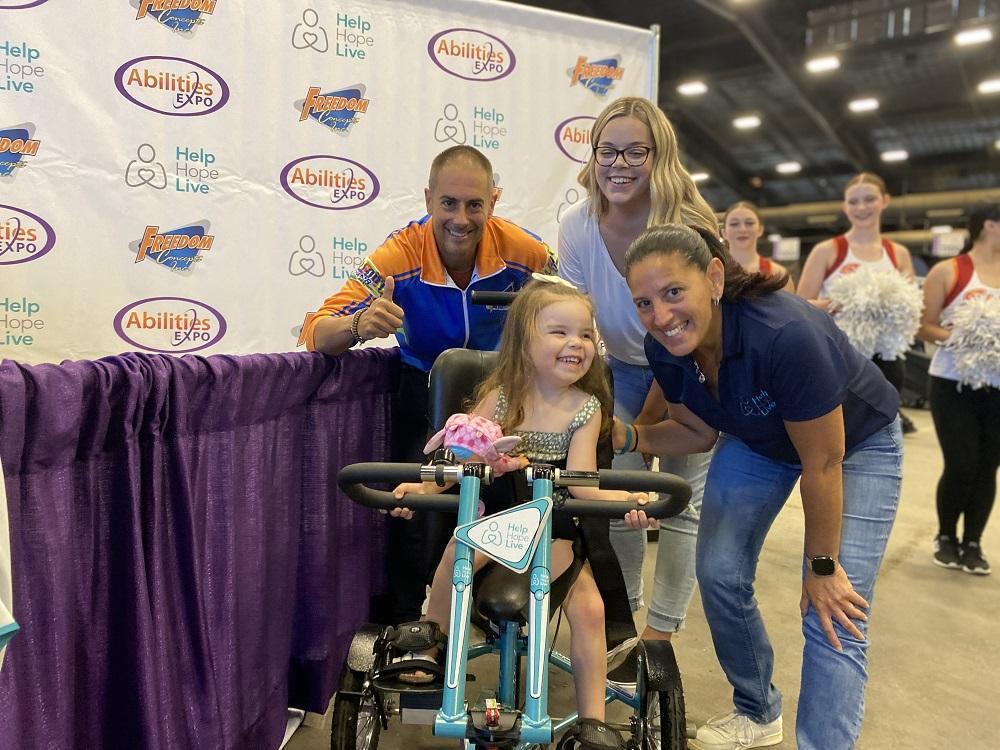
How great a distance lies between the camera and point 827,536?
1.63m

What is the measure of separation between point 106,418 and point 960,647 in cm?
317

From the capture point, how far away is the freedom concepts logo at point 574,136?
13.2 ft

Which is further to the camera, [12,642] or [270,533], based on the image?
[270,533]

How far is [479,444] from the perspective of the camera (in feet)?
4.97

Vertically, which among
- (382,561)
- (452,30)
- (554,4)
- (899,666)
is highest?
(554,4)

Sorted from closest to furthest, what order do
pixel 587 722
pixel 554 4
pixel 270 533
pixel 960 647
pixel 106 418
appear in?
1. pixel 106 418
2. pixel 587 722
3. pixel 270 533
4. pixel 960 647
5. pixel 554 4

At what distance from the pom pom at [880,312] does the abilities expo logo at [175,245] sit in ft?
10.5

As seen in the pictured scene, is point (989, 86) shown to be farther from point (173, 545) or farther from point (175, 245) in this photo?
point (173, 545)

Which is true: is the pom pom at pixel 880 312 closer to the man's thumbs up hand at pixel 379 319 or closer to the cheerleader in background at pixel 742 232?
the cheerleader in background at pixel 742 232

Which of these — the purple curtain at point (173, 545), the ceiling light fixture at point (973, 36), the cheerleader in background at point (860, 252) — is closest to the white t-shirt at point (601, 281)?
the purple curtain at point (173, 545)

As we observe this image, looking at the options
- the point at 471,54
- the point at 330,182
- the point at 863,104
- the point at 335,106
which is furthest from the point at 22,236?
the point at 863,104

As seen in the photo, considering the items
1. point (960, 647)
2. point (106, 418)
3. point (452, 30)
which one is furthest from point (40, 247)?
point (960, 647)

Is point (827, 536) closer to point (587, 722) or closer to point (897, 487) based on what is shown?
point (897, 487)

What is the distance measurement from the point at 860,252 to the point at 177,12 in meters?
3.63
